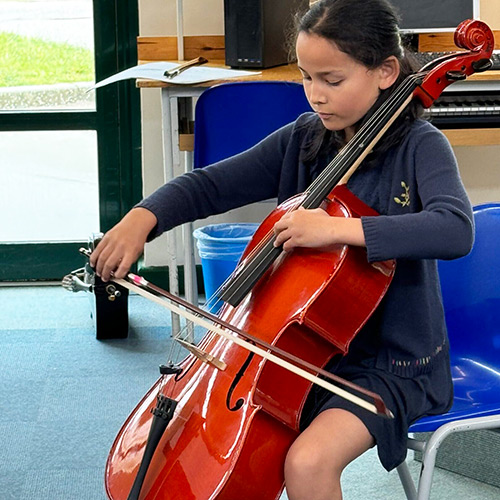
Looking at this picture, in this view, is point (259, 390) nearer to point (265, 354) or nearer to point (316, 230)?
point (265, 354)

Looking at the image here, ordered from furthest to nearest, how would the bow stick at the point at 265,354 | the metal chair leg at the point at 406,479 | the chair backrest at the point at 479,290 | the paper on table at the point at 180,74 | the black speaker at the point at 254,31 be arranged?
the black speaker at the point at 254,31
the paper on table at the point at 180,74
the chair backrest at the point at 479,290
the metal chair leg at the point at 406,479
the bow stick at the point at 265,354

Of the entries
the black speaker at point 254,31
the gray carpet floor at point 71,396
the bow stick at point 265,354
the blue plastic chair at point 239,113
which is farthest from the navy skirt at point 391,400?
the black speaker at point 254,31

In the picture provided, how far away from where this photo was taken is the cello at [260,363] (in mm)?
1207

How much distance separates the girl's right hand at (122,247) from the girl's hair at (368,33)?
1.21 feet

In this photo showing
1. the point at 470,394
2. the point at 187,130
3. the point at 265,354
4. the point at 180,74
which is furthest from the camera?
the point at 187,130

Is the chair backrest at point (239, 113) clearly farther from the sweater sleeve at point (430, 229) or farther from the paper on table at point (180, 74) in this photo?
the sweater sleeve at point (430, 229)

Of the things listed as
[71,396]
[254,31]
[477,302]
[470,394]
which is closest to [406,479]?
[470,394]

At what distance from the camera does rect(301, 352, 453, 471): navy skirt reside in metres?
1.31

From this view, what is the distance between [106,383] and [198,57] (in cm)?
117

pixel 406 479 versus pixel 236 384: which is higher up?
pixel 236 384

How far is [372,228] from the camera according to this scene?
4.10 ft

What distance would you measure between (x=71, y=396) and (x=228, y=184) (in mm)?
1169

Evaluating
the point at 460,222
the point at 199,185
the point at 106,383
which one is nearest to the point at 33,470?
the point at 106,383

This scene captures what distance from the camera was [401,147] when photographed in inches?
55.6
